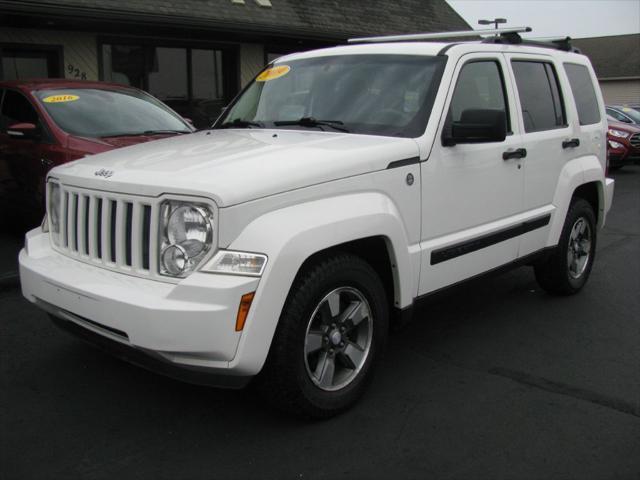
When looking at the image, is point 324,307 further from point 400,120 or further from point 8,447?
point 8,447

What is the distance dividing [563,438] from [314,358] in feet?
4.24

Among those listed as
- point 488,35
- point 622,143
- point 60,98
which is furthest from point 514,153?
point 622,143

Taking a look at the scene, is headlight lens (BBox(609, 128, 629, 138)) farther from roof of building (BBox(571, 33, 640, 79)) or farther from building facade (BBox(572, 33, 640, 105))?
roof of building (BBox(571, 33, 640, 79))

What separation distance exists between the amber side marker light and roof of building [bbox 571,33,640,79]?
51.6 meters

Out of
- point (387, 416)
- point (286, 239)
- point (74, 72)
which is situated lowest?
point (387, 416)

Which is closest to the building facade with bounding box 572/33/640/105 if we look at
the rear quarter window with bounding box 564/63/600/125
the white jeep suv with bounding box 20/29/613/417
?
the rear quarter window with bounding box 564/63/600/125

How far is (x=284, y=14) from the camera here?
1491 centimetres

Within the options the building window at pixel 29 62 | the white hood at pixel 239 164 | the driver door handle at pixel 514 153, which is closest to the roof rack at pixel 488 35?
the driver door handle at pixel 514 153

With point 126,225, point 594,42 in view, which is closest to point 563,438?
point 126,225

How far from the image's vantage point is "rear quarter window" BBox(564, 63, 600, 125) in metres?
5.55

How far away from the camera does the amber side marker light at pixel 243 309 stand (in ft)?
9.56

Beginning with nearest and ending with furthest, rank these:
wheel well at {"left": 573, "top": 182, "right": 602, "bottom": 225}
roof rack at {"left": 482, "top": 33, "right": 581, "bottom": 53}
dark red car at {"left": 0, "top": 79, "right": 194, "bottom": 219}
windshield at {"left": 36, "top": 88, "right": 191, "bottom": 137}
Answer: roof rack at {"left": 482, "top": 33, "right": 581, "bottom": 53} → wheel well at {"left": 573, "top": 182, "right": 602, "bottom": 225} → dark red car at {"left": 0, "top": 79, "right": 194, "bottom": 219} → windshield at {"left": 36, "top": 88, "right": 191, "bottom": 137}

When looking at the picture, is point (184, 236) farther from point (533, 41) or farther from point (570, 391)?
point (533, 41)

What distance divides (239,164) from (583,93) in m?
3.64
